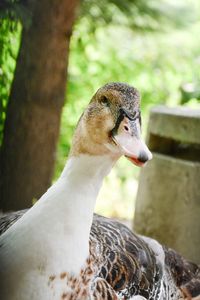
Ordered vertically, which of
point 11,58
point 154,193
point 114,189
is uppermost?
point 11,58

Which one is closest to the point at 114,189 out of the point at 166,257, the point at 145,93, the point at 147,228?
the point at 145,93

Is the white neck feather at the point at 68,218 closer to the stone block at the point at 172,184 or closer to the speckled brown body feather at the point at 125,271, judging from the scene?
the speckled brown body feather at the point at 125,271

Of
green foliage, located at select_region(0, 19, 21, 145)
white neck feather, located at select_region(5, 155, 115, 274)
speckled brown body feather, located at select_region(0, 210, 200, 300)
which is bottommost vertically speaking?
speckled brown body feather, located at select_region(0, 210, 200, 300)

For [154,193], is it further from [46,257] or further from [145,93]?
[145,93]

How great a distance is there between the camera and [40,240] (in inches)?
96.1

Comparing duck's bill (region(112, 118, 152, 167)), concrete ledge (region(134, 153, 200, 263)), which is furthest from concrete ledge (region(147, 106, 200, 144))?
duck's bill (region(112, 118, 152, 167))

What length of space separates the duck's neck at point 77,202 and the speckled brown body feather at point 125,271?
0.09 metres

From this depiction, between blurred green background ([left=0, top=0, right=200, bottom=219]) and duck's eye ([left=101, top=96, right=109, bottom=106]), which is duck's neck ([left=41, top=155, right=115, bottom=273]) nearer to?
duck's eye ([left=101, top=96, right=109, bottom=106])

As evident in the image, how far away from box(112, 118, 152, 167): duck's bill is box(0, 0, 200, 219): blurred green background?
1361 mm

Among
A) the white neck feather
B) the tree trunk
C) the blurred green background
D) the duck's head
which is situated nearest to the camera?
the duck's head

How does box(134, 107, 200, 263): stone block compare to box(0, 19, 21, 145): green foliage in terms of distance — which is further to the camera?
box(134, 107, 200, 263): stone block

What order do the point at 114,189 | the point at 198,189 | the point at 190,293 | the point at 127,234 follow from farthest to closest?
the point at 114,189 → the point at 198,189 → the point at 190,293 → the point at 127,234

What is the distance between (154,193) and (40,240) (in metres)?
2.01

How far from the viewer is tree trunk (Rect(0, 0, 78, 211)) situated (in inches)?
157
